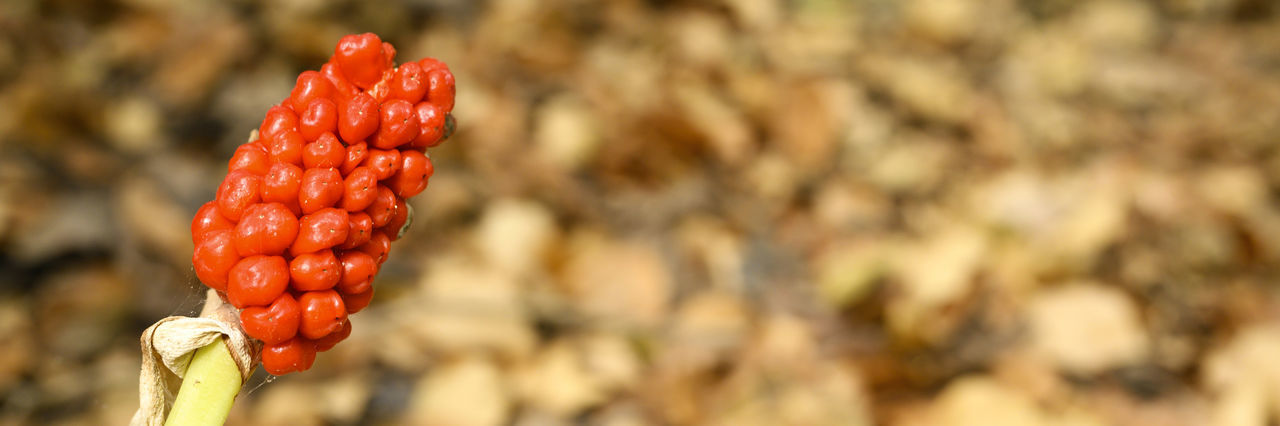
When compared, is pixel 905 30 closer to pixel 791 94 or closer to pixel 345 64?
pixel 791 94

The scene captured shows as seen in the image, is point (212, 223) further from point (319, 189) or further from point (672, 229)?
point (672, 229)

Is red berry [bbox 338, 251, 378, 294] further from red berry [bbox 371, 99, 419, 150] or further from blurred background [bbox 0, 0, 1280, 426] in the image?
blurred background [bbox 0, 0, 1280, 426]

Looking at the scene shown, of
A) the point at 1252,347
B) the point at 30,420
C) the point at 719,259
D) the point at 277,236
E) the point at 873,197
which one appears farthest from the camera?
the point at 873,197

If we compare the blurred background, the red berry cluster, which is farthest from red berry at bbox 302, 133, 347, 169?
the blurred background

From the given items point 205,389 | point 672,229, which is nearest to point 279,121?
point 205,389

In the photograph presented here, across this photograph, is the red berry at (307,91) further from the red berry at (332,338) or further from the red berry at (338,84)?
the red berry at (332,338)

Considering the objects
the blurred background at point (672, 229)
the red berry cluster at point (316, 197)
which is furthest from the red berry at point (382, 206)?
the blurred background at point (672, 229)

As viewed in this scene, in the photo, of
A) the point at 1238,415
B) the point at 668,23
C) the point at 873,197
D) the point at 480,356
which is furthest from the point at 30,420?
the point at 1238,415

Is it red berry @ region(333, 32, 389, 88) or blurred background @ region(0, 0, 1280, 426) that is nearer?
red berry @ region(333, 32, 389, 88)

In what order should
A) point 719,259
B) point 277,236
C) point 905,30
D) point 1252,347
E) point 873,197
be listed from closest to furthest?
point 277,236
point 1252,347
point 719,259
point 873,197
point 905,30
